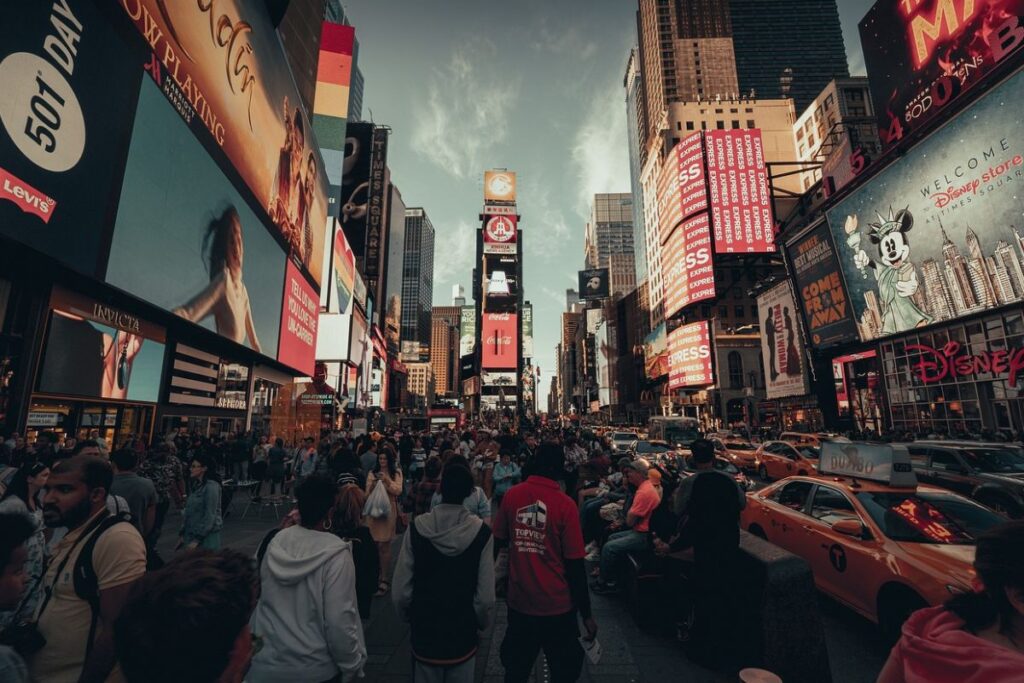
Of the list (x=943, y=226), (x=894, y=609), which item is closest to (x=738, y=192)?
(x=943, y=226)

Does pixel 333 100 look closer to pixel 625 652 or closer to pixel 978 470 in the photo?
pixel 978 470

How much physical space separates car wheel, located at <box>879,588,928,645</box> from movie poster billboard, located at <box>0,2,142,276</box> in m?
16.5

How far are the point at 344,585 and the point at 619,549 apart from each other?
4626 mm

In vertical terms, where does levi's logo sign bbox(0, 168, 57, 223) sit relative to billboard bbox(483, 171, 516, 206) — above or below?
below

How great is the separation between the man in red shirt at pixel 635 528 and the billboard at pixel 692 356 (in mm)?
58413

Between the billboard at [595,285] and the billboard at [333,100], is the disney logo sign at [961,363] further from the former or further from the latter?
the billboard at [595,285]

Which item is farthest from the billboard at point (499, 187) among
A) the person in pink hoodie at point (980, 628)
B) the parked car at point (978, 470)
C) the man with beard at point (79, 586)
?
the person in pink hoodie at point (980, 628)

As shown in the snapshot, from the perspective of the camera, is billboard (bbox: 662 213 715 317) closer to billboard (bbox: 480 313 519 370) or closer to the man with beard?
billboard (bbox: 480 313 519 370)

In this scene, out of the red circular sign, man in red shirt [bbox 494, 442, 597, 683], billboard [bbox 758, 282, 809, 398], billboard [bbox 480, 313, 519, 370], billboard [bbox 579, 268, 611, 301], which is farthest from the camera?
billboard [bbox 579, 268, 611, 301]

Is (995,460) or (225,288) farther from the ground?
(225,288)

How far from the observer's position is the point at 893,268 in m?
23.8

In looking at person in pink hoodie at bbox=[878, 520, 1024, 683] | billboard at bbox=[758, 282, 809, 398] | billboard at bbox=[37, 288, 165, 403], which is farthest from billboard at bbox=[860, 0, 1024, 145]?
billboard at bbox=[37, 288, 165, 403]

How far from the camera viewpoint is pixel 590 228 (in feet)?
649

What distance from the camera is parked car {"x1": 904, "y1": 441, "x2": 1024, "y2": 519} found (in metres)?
9.59
